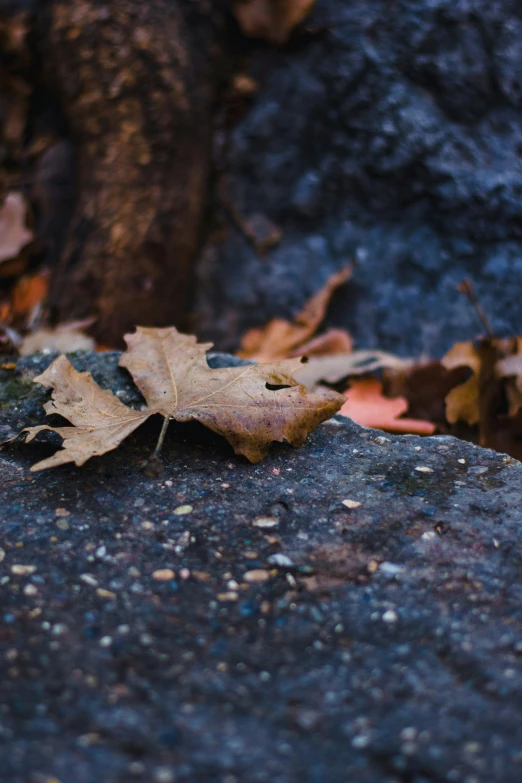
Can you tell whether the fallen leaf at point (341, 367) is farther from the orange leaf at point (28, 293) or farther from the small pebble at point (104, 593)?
the orange leaf at point (28, 293)

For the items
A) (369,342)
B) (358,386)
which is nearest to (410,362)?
(369,342)

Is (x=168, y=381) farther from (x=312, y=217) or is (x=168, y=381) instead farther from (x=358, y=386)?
(x=312, y=217)

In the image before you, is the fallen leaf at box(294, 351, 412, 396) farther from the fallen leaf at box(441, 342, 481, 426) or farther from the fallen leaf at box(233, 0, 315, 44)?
the fallen leaf at box(233, 0, 315, 44)

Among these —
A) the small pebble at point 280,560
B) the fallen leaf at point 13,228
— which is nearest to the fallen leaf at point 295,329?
the fallen leaf at point 13,228

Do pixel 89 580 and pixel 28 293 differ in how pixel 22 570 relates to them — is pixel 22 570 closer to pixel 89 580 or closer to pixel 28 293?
pixel 89 580

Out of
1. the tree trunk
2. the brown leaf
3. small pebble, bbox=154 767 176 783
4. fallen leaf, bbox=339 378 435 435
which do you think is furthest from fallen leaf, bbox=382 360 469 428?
small pebble, bbox=154 767 176 783

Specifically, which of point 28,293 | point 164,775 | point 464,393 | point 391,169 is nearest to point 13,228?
point 28,293
